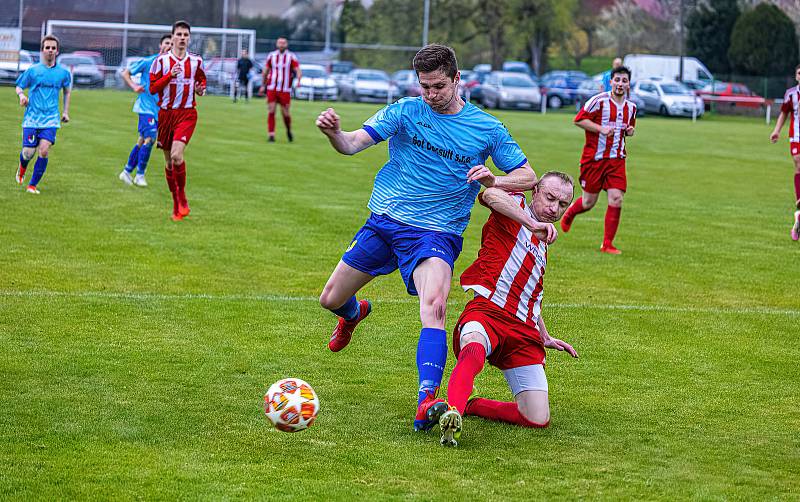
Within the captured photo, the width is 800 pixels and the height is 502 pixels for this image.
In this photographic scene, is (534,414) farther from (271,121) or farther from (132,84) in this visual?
(271,121)

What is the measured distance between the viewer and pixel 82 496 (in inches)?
197

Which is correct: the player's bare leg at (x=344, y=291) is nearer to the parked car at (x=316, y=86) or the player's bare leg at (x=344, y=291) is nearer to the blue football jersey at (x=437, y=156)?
the blue football jersey at (x=437, y=156)

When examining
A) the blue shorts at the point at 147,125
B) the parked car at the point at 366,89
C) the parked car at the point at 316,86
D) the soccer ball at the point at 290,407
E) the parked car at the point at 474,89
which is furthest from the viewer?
the parked car at the point at 366,89

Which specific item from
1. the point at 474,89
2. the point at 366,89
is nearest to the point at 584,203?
the point at 474,89

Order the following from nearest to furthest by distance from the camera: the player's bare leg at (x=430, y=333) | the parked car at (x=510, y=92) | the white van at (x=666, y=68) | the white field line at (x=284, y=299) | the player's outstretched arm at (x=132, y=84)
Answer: the player's bare leg at (x=430, y=333) → the white field line at (x=284, y=299) → the player's outstretched arm at (x=132, y=84) → the parked car at (x=510, y=92) → the white van at (x=666, y=68)

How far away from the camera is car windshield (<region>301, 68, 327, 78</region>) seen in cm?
4777

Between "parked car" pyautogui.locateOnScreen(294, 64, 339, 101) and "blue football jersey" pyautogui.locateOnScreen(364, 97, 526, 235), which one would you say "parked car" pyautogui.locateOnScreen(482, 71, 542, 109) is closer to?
"parked car" pyautogui.locateOnScreen(294, 64, 339, 101)

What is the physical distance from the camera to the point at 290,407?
5812 millimetres

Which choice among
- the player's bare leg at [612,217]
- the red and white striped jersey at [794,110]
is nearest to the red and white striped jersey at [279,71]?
the red and white striped jersey at [794,110]

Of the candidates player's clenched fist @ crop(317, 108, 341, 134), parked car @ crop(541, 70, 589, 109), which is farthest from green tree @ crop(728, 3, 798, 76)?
player's clenched fist @ crop(317, 108, 341, 134)

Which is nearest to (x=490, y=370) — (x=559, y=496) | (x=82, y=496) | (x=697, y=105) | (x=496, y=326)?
(x=496, y=326)

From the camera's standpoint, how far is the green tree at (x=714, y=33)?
61781 mm

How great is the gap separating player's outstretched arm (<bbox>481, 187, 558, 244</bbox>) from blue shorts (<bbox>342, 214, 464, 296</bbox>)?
1.36 feet

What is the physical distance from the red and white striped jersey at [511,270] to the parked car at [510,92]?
4053cm
